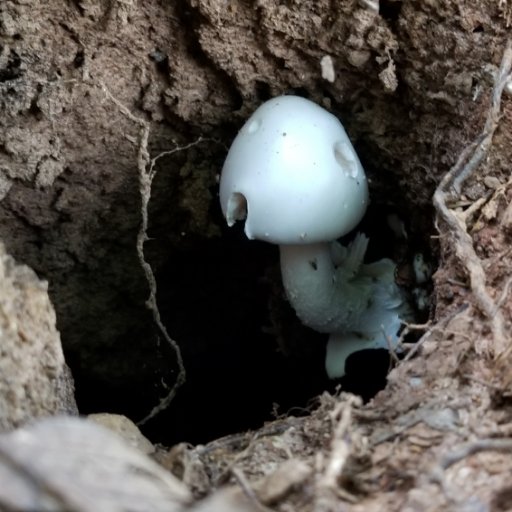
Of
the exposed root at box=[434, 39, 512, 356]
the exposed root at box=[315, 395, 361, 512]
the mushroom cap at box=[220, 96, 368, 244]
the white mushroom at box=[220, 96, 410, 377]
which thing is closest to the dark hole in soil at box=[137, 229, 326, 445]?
the white mushroom at box=[220, 96, 410, 377]

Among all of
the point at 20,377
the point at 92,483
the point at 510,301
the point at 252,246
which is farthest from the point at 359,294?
the point at 92,483

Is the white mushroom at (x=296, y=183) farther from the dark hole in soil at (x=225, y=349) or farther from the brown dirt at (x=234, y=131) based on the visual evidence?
the dark hole in soil at (x=225, y=349)

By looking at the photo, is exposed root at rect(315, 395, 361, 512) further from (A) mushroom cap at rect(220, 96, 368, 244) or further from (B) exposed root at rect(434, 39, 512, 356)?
(A) mushroom cap at rect(220, 96, 368, 244)

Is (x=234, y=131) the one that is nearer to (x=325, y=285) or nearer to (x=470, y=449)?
(x=325, y=285)

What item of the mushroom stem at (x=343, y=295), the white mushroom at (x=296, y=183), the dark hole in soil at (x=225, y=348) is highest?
the white mushroom at (x=296, y=183)

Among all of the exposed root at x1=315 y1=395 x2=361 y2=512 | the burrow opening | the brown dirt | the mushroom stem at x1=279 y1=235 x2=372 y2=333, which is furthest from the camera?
the burrow opening

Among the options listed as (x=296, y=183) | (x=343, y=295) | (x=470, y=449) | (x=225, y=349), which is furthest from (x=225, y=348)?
(x=470, y=449)

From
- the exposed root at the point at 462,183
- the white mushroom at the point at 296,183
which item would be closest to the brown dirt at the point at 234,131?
the exposed root at the point at 462,183
